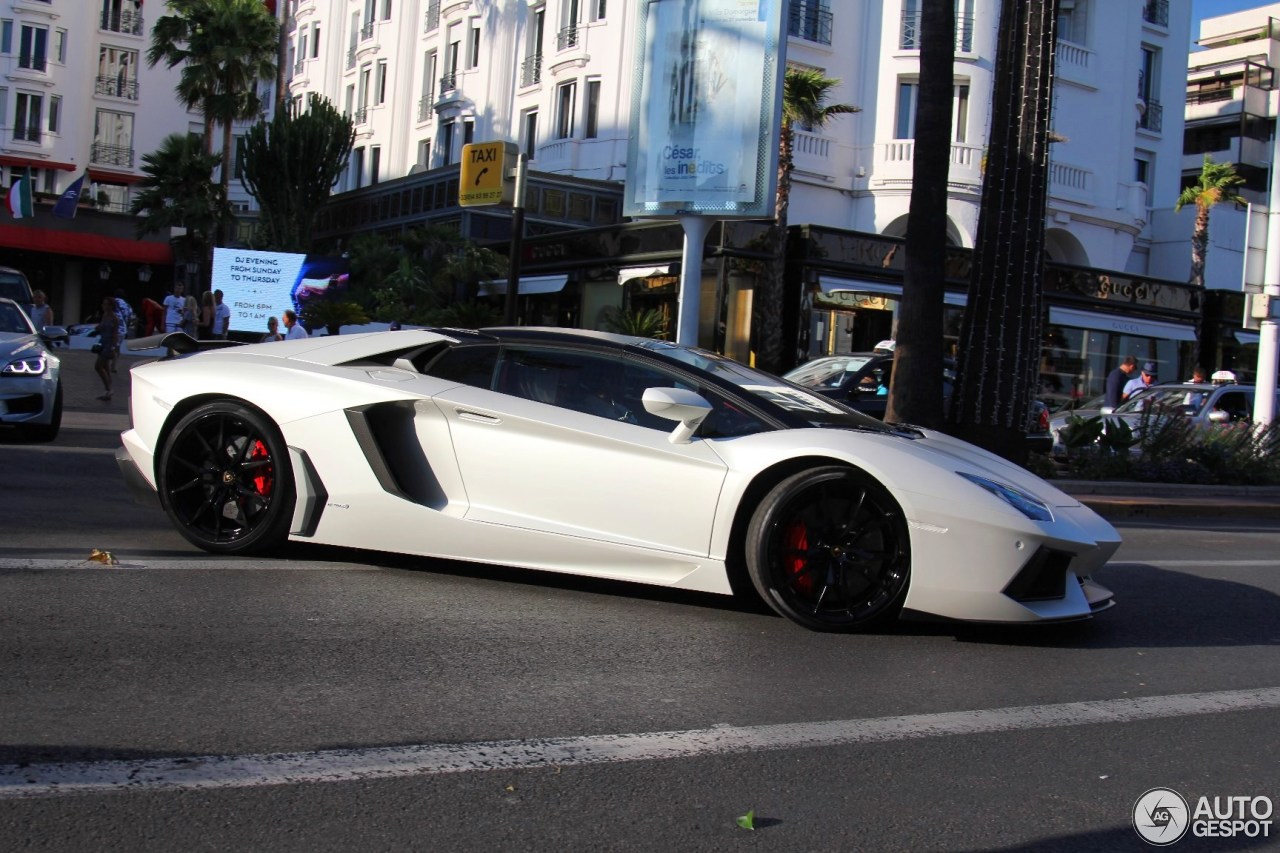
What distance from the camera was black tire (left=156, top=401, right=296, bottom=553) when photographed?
594cm

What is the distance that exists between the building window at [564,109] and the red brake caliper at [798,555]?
106 feet

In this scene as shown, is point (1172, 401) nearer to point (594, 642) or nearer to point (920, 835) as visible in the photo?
point (594, 642)

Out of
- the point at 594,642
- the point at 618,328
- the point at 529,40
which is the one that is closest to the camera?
the point at 594,642

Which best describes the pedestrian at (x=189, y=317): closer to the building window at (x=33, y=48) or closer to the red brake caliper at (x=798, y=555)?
the red brake caliper at (x=798, y=555)

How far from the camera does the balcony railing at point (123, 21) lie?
58219 mm

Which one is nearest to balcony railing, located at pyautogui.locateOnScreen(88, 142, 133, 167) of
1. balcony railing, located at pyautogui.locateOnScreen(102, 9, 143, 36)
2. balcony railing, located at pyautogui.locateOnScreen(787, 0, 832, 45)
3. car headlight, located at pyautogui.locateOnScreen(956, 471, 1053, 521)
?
balcony railing, located at pyautogui.locateOnScreen(102, 9, 143, 36)

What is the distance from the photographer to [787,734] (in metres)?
3.94

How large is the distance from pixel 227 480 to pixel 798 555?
268 centimetres

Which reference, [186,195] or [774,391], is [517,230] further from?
[186,195]

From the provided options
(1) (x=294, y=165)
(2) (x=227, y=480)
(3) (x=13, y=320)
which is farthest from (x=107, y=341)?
(1) (x=294, y=165)

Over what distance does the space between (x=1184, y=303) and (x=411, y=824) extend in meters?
32.6

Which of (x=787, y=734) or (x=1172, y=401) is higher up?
(x=1172, y=401)

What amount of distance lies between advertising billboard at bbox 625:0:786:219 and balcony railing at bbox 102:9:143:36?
5151cm

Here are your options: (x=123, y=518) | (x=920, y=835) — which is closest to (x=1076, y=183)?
(x=123, y=518)
